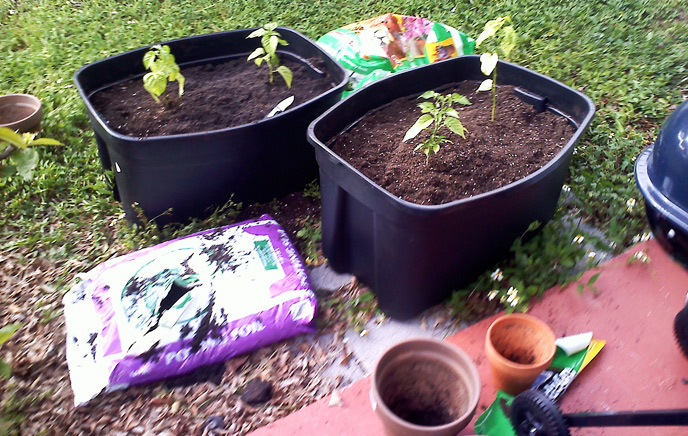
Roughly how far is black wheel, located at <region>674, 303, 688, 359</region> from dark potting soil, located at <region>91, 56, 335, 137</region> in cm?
153

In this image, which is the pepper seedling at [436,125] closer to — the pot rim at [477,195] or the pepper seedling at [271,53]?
the pot rim at [477,195]

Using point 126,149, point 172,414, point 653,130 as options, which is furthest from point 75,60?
point 653,130

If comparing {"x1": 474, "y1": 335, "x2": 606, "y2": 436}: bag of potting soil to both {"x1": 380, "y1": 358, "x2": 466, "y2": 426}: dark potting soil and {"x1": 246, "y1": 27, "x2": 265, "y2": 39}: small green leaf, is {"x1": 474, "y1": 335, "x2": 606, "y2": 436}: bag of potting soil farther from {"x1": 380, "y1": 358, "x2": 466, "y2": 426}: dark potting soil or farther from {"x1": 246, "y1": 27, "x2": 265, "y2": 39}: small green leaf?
{"x1": 246, "y1": 27, "x2": 265, "y2": 39}: small green leaf

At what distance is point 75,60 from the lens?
332 cm

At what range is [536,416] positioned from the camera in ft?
4.29

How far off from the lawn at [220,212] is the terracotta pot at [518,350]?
0.82 ft

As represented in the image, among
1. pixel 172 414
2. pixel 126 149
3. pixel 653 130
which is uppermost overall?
pixel 126 149

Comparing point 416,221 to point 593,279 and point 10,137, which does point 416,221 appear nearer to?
point 593,279

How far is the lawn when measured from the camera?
1700 millimetres

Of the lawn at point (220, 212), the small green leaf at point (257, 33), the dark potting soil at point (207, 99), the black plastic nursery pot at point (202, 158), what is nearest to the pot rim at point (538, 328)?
the lawn at point (220, 212)

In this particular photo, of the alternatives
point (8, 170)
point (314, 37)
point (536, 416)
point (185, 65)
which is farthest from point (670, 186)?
point (314, 37)

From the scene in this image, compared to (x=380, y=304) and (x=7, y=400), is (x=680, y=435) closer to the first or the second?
(x=380, y=304)

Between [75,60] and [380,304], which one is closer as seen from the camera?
[380,304]

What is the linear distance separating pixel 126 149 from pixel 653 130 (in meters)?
2.37
